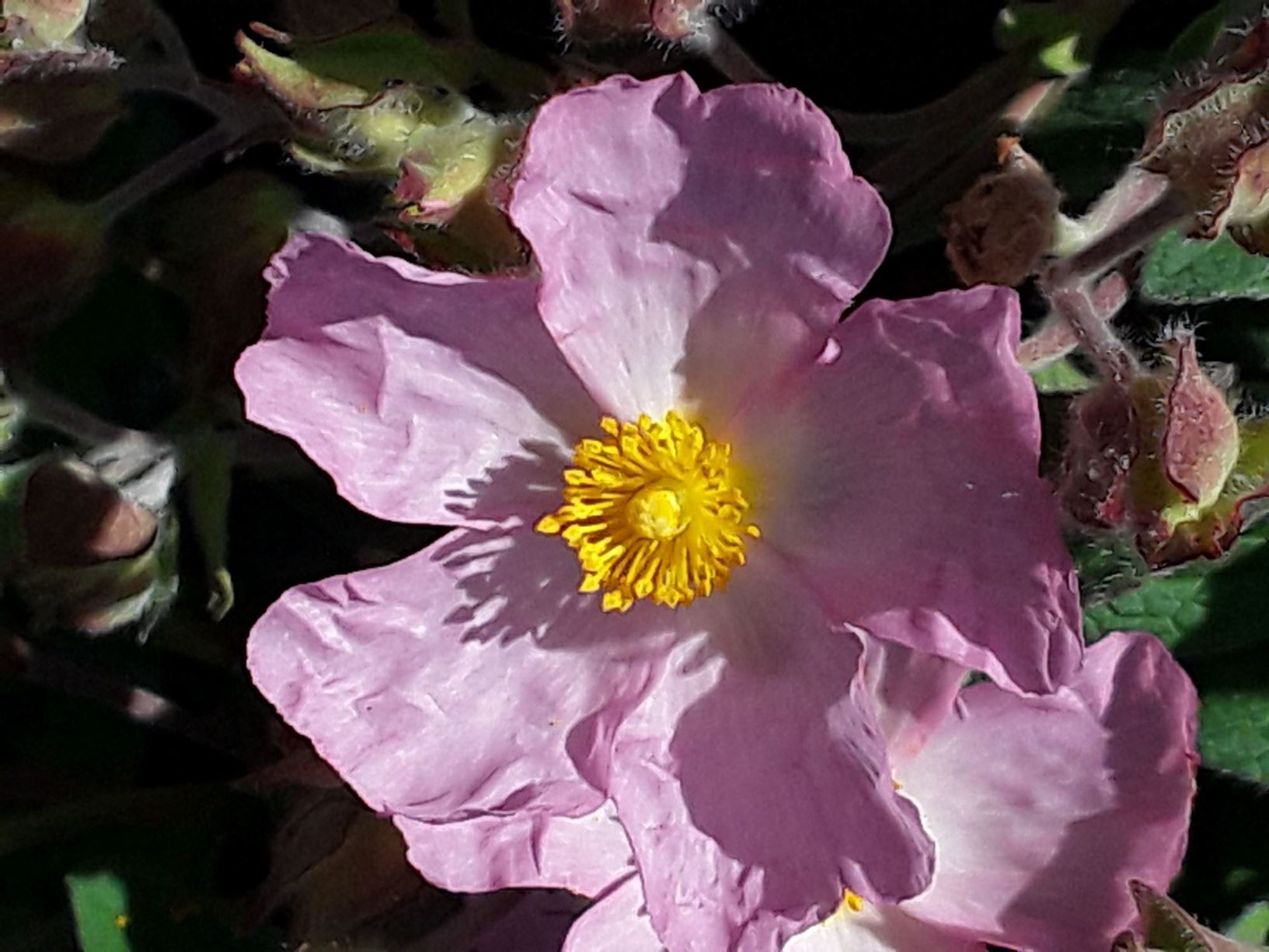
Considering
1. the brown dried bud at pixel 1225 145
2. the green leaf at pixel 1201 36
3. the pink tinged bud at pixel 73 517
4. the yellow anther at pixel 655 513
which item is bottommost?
the pink tinged bud at pixel 73 517

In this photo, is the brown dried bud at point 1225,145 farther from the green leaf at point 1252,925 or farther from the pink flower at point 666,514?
the green leaf at point 1252,925

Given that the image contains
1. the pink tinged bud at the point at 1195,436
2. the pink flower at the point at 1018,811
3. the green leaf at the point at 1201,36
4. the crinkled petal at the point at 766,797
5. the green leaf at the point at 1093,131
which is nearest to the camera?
the pink tinged bud at the point at 1195,436

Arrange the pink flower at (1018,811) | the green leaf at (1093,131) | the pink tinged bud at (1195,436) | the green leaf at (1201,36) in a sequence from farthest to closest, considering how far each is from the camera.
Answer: the green leaf at (1093,131), the green leaf at (1201,36), the pink flower at (1018,811), the pink tinged bud at (1195,436)

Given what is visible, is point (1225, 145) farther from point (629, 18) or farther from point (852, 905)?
point (852, 905)

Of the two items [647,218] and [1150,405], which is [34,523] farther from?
[1150,405]

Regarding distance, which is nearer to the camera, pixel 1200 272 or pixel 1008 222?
pixel 1008 222

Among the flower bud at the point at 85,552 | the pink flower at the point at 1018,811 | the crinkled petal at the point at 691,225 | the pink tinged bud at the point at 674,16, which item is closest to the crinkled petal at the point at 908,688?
the pink flower at the point at 1018,811

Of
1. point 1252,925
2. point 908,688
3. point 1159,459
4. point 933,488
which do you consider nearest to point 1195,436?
point 1159,459

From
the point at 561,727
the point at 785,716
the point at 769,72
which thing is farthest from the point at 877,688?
the point at 769,72
